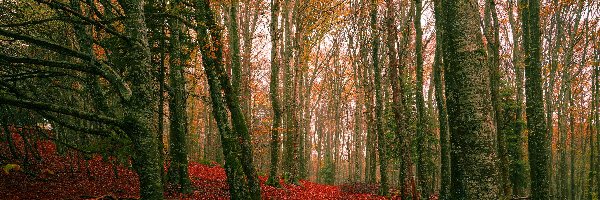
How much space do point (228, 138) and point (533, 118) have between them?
22.1 ft

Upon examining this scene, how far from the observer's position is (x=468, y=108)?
3.42 m

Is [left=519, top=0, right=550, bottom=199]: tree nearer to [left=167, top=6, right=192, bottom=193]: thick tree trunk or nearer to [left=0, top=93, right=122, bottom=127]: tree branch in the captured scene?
[left=0, top=93, right=122, bottom=127]: tree branch

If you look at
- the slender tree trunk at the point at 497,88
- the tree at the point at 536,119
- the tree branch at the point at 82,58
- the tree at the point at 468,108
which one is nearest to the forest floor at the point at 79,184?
the tree branch at the point at 82,58

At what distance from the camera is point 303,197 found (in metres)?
13.3

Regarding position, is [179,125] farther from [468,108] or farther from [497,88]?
[497,88]

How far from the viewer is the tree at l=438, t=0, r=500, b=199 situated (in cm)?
337

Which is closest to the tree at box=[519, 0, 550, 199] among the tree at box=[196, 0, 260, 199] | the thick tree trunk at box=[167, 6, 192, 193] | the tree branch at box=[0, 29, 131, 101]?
the tree at box=[196, 0, 260, 199]

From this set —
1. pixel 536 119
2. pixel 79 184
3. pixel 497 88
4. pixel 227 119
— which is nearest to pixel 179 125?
pixel 79 184

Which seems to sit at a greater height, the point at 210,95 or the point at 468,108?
the point at 210,95

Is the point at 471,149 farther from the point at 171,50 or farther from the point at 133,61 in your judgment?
the point at 171,50

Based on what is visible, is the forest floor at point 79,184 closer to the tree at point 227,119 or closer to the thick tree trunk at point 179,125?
the thick tree trunk at point 179,125

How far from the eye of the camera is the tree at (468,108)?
3365 millimetres

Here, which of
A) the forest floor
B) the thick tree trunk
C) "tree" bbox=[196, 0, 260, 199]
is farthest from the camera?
the thick tree trunk

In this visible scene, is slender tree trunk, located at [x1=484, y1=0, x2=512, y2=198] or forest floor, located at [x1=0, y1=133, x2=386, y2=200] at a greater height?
slender tree trunk, located at [x1=484, y1=0, x2=512, y2=198]
